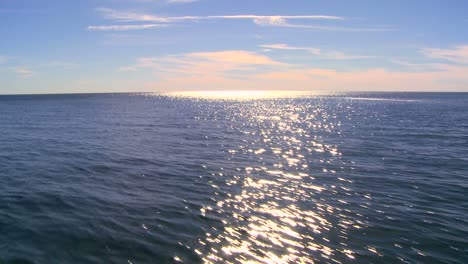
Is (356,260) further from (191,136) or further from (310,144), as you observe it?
(191,136)

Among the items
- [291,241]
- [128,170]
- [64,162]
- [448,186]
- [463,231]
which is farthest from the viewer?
[64,162]

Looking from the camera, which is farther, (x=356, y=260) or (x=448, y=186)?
(x=448, y=186)

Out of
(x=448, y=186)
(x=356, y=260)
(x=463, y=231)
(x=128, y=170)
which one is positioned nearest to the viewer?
(x=356, y=260)

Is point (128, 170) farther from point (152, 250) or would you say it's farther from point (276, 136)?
point (276, 136)

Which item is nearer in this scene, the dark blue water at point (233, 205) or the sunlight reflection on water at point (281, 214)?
the sunlight reflection on water at point (281, 214)

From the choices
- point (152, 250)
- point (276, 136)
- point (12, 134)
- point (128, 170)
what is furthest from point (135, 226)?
point (12, 134)

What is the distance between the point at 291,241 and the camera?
615 inches

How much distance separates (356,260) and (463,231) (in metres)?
7.17

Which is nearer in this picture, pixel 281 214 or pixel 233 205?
pixel 281 214

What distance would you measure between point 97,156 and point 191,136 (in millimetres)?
17457

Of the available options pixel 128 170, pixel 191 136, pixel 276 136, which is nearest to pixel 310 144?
pixel 276 136

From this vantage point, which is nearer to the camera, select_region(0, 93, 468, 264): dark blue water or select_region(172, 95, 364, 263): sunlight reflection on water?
select_region(172, 95, 364, 263): sunlight reflection on water

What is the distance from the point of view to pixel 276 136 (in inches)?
2080

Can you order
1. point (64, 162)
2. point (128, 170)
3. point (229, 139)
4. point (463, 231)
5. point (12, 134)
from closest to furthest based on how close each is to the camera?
point (463, 231)
point (128, 170)
point (64, 162)
point (229, 139)
point (12, 134)
